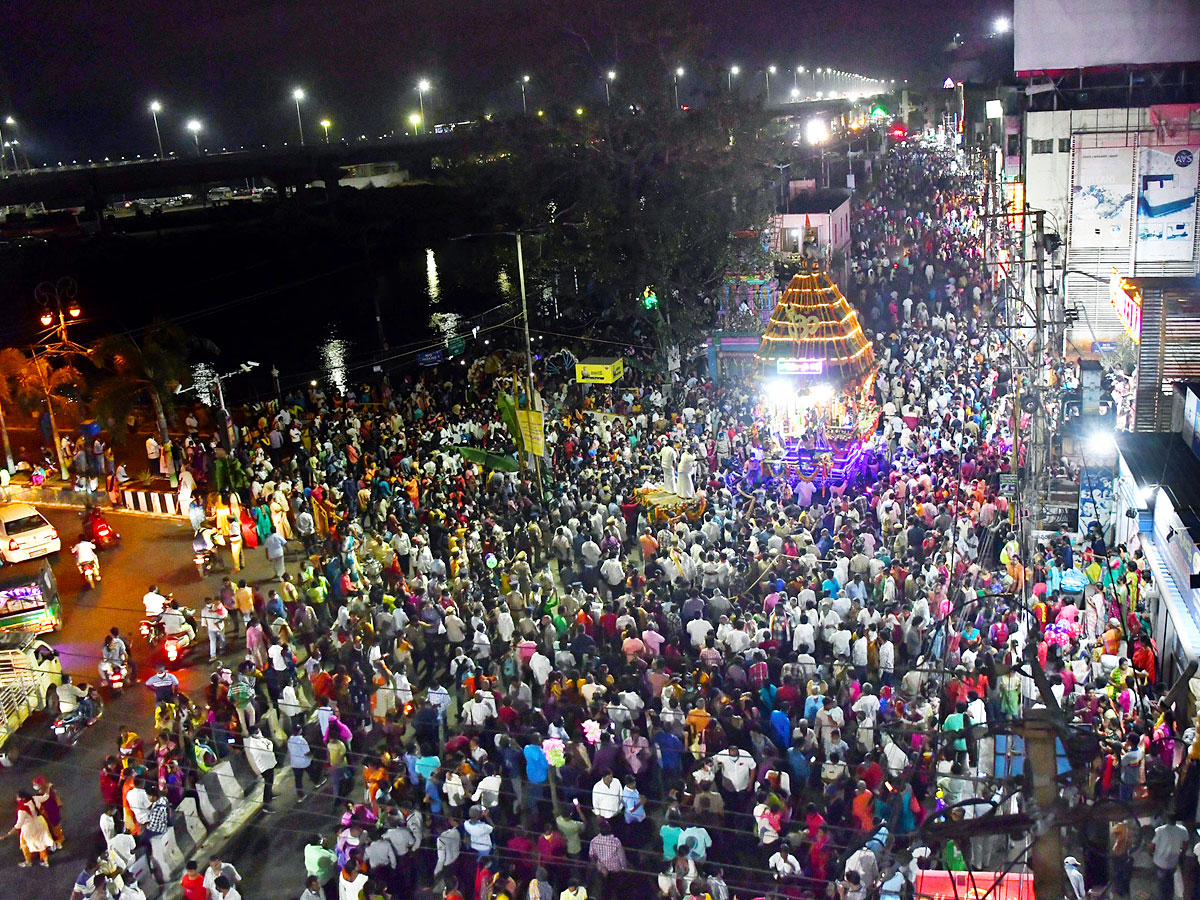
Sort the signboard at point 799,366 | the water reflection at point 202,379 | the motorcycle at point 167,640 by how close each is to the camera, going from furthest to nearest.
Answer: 1. the water reflection at point 202,379
2. the signboard at point 799,366
3. the motorcycle at point 167,640

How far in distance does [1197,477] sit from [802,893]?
737 cm

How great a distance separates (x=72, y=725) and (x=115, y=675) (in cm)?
91

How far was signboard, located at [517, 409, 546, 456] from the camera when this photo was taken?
707 inches

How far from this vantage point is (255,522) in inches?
714

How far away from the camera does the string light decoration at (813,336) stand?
61.5 ft

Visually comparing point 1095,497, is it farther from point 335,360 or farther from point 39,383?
point 335,360

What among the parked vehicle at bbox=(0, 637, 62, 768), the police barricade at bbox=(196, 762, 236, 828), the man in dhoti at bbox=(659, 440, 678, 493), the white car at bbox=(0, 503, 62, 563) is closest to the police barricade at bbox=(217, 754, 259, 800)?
the police barricade at bbox=(196, 762, 236, 828)

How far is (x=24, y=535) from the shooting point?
18.2 meters

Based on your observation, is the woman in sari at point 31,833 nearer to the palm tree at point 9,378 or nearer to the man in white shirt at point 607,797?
the man in white shirt at point 607,797

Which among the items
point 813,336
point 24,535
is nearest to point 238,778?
point 24,535

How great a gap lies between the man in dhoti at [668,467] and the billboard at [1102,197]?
13622 mm

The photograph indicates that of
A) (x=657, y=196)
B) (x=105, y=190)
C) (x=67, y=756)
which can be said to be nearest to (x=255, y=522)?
(x=67, y=756)

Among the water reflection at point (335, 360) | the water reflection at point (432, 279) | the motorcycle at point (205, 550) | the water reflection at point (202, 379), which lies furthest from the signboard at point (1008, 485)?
the water reflection at point (432, 279)

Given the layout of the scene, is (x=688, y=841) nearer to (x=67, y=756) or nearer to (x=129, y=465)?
(x=67, y=756)
